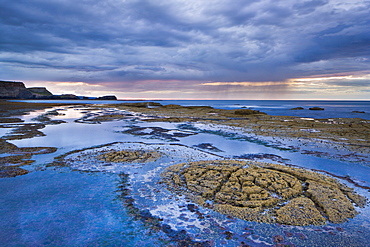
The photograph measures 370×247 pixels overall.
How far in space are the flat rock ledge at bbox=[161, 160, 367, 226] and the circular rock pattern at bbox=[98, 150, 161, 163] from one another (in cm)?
226

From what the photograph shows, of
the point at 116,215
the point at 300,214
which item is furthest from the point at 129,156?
the point at 300,214

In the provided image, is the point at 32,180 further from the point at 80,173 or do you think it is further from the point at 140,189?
the point at 140,189

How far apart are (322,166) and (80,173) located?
1209 cm

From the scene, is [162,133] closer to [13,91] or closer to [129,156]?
[129,156]

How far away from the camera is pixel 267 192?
7.45 meters

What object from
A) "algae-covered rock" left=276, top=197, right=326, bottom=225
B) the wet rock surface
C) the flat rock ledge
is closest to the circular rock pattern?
the flat rock ledge

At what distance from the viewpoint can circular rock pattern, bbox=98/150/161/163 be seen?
1154 centimetres

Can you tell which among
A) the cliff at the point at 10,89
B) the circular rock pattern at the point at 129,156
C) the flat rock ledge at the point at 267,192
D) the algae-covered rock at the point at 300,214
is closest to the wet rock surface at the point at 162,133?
the circular rock pattern at the point at 129,156

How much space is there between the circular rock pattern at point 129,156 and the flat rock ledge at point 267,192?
2.26 m

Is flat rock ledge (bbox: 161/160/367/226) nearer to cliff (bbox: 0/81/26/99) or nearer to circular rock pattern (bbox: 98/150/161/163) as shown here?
circular rock pattern (bbox: 98/150/161/163)

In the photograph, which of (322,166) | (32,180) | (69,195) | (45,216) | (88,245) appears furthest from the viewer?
(322,166)

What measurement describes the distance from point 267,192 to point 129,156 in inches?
309

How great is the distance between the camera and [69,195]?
738cm

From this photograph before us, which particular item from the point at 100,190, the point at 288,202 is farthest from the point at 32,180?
the point at 288,202
